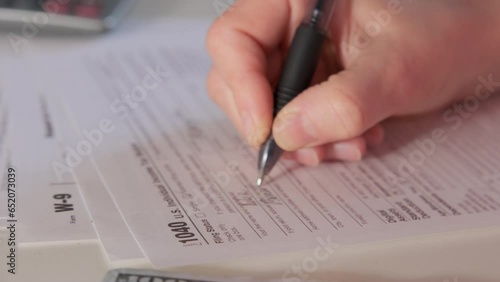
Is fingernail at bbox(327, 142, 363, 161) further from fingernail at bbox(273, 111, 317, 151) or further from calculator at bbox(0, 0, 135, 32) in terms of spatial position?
calculator at bbox(0, 0, 135, 32)

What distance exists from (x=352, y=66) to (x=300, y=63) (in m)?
0.04

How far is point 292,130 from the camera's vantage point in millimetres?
437

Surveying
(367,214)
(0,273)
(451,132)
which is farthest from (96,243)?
(451,132)

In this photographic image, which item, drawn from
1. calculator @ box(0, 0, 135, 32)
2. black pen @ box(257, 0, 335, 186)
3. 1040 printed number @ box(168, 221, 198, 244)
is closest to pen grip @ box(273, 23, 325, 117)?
black pen @ box(257, 0, 335, 186)

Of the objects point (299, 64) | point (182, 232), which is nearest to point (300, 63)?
point (299, 64)

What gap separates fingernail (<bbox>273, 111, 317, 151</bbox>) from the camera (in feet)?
1.43

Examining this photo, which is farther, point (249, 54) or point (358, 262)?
point (249, 54)

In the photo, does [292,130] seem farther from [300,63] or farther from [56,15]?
[56,15]

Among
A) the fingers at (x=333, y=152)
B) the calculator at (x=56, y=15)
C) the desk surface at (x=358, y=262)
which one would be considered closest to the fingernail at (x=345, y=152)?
the fingers at (x=333, y=152)

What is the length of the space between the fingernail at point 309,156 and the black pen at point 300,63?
2 centimetres

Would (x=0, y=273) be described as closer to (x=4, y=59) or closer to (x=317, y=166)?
(x=317, y=166)

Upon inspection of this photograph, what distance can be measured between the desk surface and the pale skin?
101mm

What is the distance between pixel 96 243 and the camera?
36 cm

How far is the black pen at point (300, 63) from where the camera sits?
451mm
